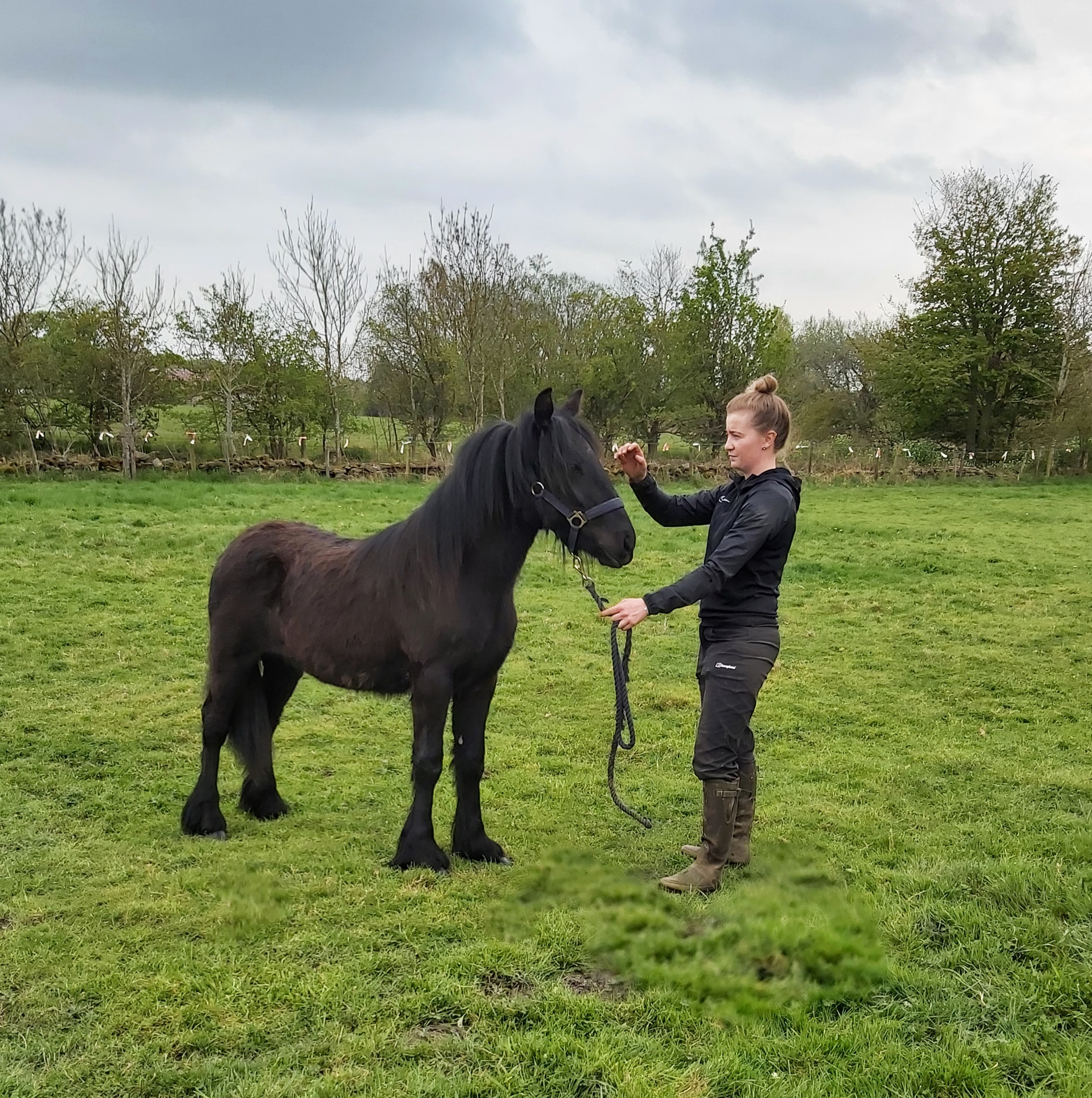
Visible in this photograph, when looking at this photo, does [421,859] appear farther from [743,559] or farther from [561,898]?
[743,559]

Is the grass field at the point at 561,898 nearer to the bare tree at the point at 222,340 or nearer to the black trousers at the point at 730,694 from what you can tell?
the black trousers at the point at 730,694

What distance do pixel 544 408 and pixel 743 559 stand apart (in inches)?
42.3

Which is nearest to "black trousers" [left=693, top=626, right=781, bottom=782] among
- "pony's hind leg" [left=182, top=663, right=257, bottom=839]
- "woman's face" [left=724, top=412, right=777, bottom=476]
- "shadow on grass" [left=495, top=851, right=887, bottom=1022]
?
"shadow on grass" [left=495, top=851, right=887, bottom=1022]

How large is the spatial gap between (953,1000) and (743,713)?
1.28 m

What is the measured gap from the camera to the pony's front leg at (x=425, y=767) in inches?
153

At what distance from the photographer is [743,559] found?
11.3ft

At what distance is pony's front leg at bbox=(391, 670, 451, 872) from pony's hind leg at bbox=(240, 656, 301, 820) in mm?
1085

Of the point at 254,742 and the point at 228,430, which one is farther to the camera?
the point at 228,430

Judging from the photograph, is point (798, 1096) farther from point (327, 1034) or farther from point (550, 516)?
point (550, 516)

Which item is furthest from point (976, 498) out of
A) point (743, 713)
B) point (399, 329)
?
point (743, 713)

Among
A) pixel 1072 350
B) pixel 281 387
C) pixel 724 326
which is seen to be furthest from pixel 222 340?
pixel 1072 350

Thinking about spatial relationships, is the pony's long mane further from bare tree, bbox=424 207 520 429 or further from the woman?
bare tree, bbox=424 207 520 429

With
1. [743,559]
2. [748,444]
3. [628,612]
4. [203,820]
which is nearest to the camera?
[628,612]

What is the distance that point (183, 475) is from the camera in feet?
65.9
